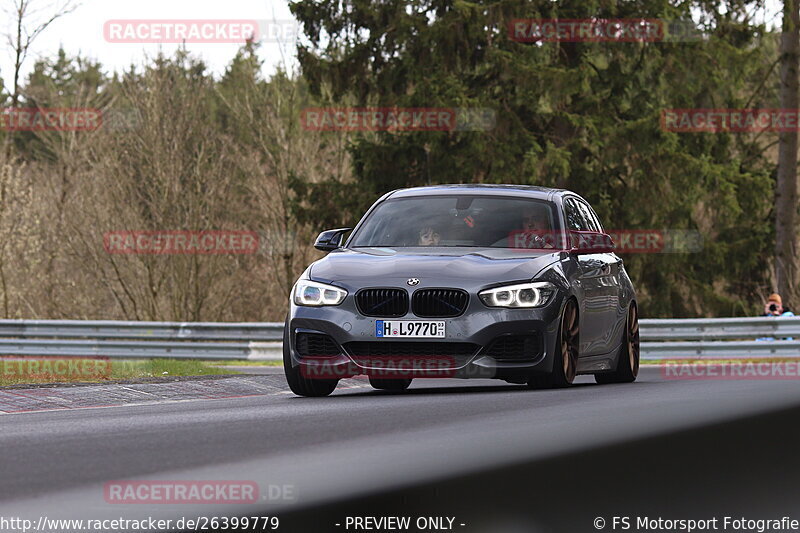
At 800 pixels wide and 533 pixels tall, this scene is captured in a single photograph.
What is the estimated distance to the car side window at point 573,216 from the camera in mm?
12305

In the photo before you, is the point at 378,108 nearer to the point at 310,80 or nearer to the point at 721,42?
the point at 310,80

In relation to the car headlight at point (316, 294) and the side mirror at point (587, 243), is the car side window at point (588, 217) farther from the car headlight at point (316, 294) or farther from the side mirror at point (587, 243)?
the car headlight at point (316, 294)

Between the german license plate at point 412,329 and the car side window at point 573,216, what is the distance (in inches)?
94.2

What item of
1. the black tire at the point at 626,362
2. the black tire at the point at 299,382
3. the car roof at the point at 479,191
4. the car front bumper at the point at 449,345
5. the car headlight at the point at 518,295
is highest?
the car roof at the point at 479,191

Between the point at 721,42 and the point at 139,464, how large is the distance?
A: 29.7 m

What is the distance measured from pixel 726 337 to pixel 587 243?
1288 cm

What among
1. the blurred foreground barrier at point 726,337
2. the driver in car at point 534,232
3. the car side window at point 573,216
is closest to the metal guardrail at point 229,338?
the blurred foreground barrier at point 726,337

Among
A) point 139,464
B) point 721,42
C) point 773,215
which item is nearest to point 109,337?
point 721,42

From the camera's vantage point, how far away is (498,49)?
3189 centimetres

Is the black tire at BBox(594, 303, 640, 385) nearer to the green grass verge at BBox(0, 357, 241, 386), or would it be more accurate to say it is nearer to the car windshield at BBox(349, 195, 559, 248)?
the car windshield at BBox(349, 195, 559, 248)

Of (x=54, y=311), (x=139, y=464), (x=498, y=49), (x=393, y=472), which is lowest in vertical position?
(x=54, y=311)

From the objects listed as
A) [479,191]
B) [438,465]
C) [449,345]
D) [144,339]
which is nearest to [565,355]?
[449,345]

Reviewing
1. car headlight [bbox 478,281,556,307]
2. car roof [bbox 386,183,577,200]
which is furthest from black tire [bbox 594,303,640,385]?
car headlight [bbox 478,281,556,307]

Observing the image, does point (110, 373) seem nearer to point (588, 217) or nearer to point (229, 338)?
point (588, 217)
